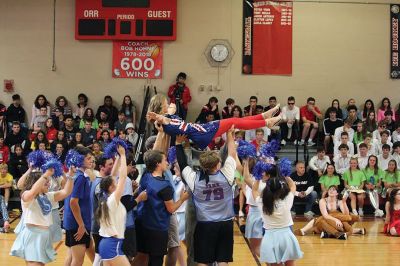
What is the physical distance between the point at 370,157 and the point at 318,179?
→ 114 cm

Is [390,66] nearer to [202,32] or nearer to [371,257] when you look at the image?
[202,32]

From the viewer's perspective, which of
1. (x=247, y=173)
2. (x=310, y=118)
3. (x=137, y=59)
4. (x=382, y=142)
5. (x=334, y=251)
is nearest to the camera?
(x=247, y=173)

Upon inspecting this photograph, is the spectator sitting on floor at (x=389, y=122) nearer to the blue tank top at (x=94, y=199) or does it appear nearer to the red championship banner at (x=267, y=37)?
the red championship banner at (x=267, y=37)

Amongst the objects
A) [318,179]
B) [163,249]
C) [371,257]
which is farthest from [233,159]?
[318,179]

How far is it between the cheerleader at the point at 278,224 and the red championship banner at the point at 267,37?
9245 mm

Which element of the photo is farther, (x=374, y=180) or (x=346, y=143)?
(x=346, y=143)

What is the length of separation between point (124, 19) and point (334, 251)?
829 centimetres

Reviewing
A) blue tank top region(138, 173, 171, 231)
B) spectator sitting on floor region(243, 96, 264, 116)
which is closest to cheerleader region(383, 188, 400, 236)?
spectator sitting on floor region(243, 96, 264, 116)

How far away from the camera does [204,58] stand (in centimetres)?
1427

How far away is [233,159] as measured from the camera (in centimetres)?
502

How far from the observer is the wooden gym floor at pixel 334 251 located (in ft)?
23.9

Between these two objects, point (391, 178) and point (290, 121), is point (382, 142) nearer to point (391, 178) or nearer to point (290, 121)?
point (391, 178)

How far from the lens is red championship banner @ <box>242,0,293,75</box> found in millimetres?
14156

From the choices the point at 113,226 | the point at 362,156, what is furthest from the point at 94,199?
the point at 362,156
